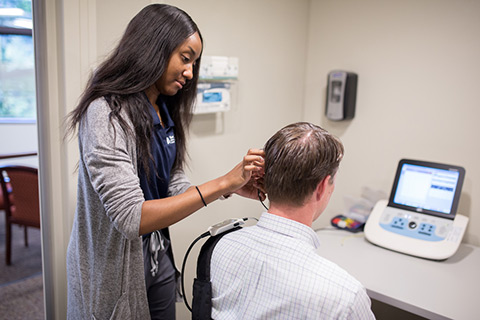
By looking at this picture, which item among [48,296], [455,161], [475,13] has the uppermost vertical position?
[475,13]

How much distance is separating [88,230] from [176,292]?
0.47 metres

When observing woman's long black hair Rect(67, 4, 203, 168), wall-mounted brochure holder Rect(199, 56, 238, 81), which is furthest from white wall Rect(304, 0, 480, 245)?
woman's long black hair Rect(67, 4, 203, 168)

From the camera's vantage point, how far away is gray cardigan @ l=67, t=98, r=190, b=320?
1100mm

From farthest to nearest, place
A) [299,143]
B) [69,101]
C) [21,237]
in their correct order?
[21,237], [69,101], [299,143]

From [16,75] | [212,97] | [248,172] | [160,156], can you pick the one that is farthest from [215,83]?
[16,75]

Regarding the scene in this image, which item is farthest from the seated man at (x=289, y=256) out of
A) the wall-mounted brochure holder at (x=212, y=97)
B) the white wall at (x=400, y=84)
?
the white wall at (x=400, y=84)

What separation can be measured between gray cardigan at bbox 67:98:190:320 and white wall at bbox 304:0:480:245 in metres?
1.58

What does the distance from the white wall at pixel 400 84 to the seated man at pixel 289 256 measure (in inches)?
50.9

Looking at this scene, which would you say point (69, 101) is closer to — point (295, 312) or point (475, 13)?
point (295, 312)

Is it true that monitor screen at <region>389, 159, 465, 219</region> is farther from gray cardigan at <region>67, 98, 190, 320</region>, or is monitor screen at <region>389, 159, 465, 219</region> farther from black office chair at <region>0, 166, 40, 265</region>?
black office chair at <region>0, 166, 40, 265</region>

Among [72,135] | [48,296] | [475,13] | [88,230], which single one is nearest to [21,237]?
[48,296]

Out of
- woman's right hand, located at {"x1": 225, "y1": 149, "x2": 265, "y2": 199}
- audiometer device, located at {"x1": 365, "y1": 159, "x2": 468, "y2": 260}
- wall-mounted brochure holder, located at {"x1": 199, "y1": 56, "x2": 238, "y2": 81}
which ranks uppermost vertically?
wall-mounted brochure holder, located at {"x1": 199, "y1": 56, "x2": 238, "y2": 81}

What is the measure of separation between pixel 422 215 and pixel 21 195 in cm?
259

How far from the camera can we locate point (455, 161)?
2.11 m
